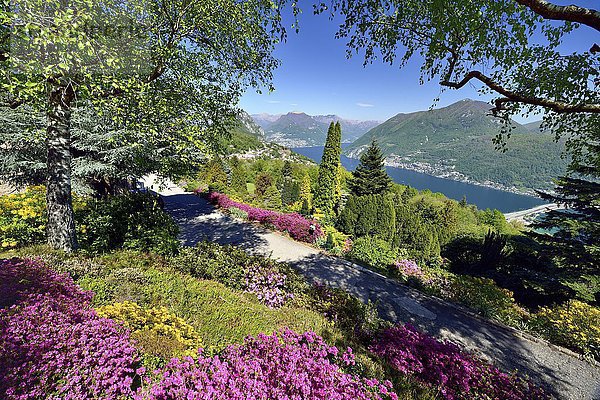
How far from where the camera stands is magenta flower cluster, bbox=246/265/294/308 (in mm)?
5875

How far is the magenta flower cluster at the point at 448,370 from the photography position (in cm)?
383

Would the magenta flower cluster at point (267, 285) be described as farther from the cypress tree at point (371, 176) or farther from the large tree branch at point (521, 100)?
the cypress tree at point (371, 176)

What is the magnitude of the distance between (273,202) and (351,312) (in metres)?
25.8

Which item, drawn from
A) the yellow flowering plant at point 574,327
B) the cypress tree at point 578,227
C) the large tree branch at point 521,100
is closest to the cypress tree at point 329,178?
the cypress tree at point 578,227

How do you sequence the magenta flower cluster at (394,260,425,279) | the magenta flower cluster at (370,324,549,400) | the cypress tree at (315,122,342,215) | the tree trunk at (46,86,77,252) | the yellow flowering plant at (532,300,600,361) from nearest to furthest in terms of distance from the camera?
the magenta flower cluster at (370,324,549,400) < the tree trunk at (46,86,77,252) < the yellow flowering plant at (532,300,600,361) < the magenta flower cluster at (394,260,425,279) < the cypress tree at (315,122,342,215)

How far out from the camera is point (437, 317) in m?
7.22

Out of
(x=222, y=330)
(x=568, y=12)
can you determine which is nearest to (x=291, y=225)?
(x=222, y=330)

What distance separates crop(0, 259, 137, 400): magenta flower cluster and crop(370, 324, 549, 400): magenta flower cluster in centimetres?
386

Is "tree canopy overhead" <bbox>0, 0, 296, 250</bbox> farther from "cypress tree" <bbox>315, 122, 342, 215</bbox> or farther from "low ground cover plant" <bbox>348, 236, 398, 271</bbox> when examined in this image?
"cypress tree" <bbox>315, 122, 342, 215</bbox>

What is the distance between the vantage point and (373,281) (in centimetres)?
905

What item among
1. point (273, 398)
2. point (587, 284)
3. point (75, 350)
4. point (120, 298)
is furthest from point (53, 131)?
point (587, 284)

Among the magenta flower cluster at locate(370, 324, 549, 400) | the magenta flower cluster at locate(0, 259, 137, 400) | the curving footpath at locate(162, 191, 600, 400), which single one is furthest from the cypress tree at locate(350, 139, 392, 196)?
the magenta flower cluster at locate(0, 259, 137, 400)

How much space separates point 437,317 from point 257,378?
660 centimetres

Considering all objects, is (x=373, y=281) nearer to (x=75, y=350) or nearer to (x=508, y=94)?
(x=508, y=94)
